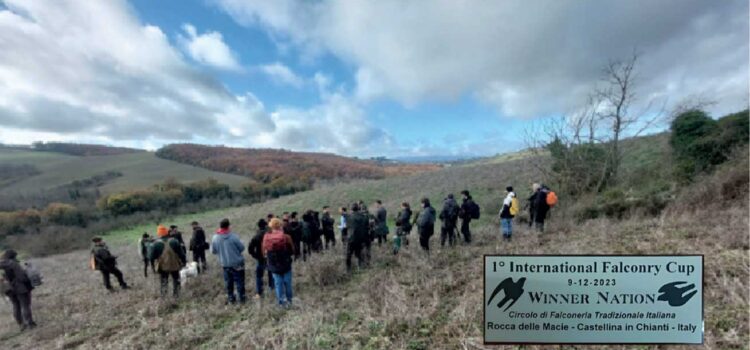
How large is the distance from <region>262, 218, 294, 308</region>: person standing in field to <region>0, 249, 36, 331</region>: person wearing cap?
20.7ft

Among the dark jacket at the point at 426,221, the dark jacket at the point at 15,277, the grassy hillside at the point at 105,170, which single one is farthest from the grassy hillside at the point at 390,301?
the grassy hillside at the point at 105,170

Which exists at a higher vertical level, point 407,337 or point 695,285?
point 695,285

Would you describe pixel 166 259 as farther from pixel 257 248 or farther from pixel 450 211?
pixel 450 211

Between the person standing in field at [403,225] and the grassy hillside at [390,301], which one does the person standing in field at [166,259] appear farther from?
the person standing in field at [403,225]

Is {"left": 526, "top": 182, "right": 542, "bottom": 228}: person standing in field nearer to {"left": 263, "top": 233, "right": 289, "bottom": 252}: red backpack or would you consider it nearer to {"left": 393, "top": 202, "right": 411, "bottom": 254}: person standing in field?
{"left": 393, "top": 202, "right": 411, "bottom": 254}: person standing in field

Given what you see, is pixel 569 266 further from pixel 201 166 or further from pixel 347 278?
pixel 201 166

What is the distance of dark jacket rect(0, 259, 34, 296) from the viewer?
25.3 feet

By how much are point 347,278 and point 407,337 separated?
377 centimetres

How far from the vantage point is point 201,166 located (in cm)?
7962

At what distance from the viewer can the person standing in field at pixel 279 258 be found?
6.51 m

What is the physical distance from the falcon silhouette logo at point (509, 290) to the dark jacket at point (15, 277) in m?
10.6

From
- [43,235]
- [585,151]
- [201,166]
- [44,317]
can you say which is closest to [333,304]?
[44,317]

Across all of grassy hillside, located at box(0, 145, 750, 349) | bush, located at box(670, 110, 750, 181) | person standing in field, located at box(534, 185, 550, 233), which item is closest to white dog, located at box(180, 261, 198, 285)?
grassy hillside, located at box(0, 145, 750, 349)

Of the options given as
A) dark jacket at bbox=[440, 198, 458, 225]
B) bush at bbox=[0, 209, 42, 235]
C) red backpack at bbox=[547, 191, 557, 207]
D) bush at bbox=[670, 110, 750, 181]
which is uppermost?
bush at bbox=[670, 110, 750, 181]
